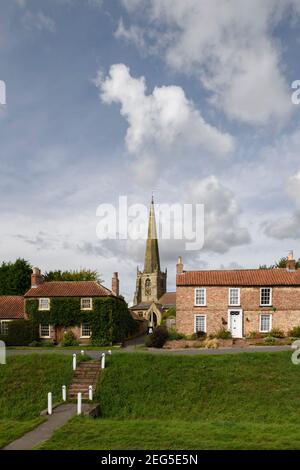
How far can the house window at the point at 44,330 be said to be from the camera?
4359cm

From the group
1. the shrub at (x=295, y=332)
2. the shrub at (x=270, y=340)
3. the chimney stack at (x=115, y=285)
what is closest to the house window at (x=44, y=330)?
the chimney stack at (x=115, y=285)

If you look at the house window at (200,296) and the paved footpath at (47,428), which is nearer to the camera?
the paved footpath at (47,428)

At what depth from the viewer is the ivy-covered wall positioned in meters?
42.9

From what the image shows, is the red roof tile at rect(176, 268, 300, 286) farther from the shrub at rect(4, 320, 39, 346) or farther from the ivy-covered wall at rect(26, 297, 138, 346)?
the shrub at rect(4, 320, 39, 346)

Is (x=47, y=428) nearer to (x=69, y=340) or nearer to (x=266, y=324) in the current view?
(x=69, y=340)

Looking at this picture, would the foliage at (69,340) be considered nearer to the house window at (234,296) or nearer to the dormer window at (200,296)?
the dormer window at (200,296)

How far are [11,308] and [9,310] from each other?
440mm

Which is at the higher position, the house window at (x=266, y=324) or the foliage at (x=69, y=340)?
the house window at (x=266, y=324)

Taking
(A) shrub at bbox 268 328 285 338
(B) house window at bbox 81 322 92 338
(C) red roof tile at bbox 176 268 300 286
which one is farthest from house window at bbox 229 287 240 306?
(B) house window at bbox 81 322 92 338

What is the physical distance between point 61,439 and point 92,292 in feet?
98.8

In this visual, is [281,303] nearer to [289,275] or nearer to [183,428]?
[289,275]

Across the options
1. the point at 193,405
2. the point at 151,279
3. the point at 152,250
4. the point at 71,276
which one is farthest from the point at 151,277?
the point at 193,405

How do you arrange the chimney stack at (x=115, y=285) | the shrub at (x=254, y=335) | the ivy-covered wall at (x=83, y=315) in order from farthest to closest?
the chimney stack at (x=115, y=285) → the ivy-covered wall at (x=83, y=315) → the shrub at (x=254, y=335)

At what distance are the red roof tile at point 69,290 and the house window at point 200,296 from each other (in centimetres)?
916
